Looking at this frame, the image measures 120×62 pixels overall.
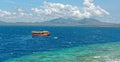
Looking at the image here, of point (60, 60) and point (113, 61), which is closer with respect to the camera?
point (113, 61)

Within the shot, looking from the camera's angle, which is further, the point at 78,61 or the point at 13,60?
the point at 13,60

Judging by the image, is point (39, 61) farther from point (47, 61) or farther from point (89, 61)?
point (89, 61)

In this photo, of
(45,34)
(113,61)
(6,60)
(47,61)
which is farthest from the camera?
(45,34)

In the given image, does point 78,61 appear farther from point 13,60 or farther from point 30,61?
point 13,60

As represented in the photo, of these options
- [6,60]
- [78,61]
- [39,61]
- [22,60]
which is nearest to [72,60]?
[78,61]

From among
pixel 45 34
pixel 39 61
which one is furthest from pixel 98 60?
pixel 45 34

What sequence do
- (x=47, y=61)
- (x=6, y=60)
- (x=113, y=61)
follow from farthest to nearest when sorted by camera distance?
(x=6, y=60), (x=47, y=61), (x=113, y=61)

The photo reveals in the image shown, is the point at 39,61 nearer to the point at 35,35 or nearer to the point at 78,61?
the point at 78,61

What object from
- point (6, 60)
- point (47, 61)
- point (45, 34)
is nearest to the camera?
point (47, 61)
